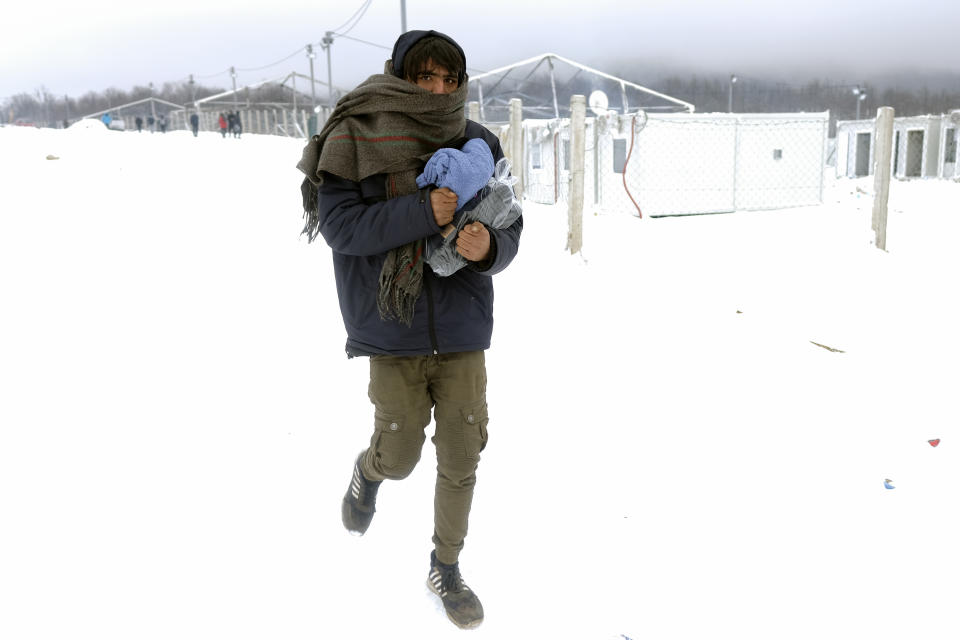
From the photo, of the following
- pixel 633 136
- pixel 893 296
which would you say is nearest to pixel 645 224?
pixel 633 136

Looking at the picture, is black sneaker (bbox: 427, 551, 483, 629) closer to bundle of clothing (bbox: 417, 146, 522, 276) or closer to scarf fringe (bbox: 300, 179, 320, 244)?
bundle of clothing (bbox: 417, 146, 522, 276)

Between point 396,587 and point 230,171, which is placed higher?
point 230,171

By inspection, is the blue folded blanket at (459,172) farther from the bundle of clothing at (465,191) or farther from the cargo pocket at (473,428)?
the cargo pocket at (473,428)

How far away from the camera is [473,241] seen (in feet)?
7.47

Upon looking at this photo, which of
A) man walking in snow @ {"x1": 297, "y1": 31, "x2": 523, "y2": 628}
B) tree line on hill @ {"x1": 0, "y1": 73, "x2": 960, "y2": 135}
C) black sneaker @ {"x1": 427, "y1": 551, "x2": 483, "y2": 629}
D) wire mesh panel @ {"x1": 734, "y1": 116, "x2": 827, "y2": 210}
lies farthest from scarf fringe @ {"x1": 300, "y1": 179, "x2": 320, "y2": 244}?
tree line on hill @ {"x1": 0, "y1": 73, "x2": 960, "y2": 135}

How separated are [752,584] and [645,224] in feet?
34.0

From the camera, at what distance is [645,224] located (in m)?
12.6

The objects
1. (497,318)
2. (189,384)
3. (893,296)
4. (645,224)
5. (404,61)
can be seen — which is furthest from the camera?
(645,224)

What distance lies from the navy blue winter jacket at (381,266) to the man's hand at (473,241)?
52 mm

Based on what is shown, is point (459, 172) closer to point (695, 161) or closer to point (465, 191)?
point (465, 191)

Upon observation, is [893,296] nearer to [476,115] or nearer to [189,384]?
[476,115]

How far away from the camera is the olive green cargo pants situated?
98.7 inches

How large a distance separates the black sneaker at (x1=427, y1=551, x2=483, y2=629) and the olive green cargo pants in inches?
A: 1.6

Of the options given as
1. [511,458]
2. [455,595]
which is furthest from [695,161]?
[455,595]
